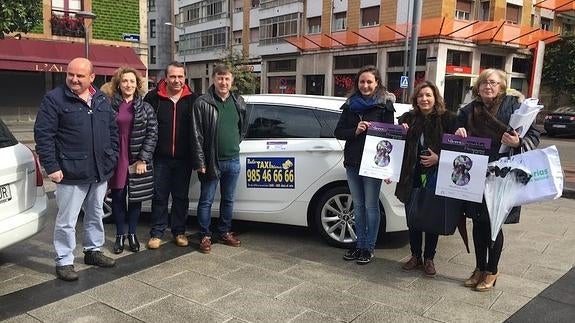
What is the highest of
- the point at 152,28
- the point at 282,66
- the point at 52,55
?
the point at 152,28

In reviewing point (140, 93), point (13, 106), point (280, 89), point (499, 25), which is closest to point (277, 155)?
point (140, 93)

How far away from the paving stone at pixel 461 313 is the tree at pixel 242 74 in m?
33.2

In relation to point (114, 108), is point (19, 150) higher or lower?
lower

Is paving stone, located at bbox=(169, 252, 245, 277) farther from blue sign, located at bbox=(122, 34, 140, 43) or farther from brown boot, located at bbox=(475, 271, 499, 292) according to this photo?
blue sign, located at bbox=(122, 34, 140, 43)

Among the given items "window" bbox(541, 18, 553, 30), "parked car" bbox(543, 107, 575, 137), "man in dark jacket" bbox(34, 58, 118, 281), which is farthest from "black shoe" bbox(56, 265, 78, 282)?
"window" bbox(541, 18, 553, 30)

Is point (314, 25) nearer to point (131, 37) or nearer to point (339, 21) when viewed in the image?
point (339, 21)

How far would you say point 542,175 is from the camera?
3641 millimetres

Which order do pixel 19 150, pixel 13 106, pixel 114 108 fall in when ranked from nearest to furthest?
1. pixel 19 150
2. pixel 114 108
3. pixel 13 106

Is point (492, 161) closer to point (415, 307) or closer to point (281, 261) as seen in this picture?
point (415, 307)

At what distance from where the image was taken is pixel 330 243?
16.4ft

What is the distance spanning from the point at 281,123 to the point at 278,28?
38763 millimetres

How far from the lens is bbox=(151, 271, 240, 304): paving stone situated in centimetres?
373

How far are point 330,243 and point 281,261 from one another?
2.18 feet

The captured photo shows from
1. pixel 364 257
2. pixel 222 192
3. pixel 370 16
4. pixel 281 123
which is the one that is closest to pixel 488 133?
pixel 364 257
